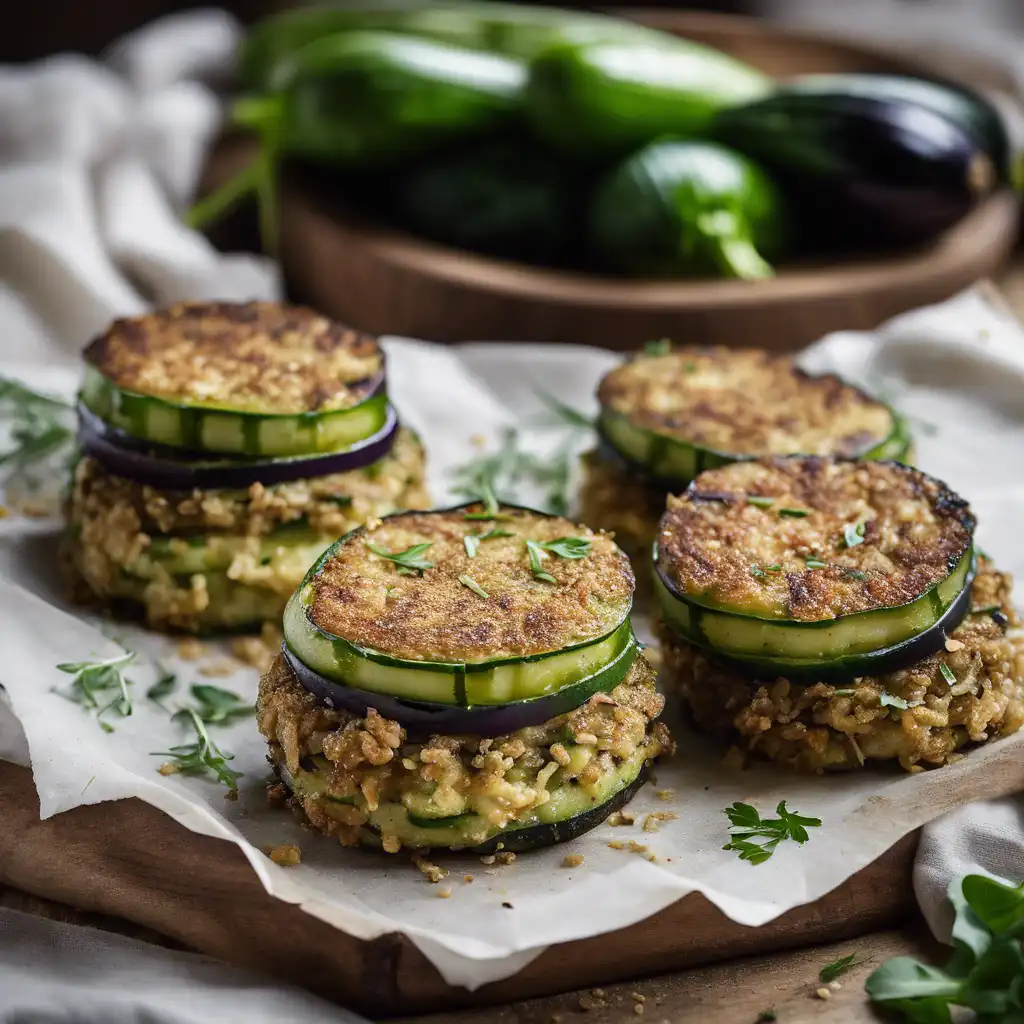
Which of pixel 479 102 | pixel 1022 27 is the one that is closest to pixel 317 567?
pixel 479 102

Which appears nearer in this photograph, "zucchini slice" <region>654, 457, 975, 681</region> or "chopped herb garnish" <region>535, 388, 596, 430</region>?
"zucchini slice" <region>654, 457, 975, 681</region>

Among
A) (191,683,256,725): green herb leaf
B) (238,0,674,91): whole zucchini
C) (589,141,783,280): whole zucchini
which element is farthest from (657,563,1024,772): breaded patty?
(238,0,674,91): whole zucchini

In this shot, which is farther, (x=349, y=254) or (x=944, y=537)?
(x=349, y=254)

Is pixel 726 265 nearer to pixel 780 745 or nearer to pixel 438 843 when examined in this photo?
pixel 780 745

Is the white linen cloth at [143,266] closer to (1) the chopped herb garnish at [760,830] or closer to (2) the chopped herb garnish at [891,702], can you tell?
(2) the chopped herb garnish at [891,702]

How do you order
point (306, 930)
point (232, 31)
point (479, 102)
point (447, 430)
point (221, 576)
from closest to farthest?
point (306, 930)
point (221, 576)
point (447, 430)
point (479, 102)
point (232, 31)

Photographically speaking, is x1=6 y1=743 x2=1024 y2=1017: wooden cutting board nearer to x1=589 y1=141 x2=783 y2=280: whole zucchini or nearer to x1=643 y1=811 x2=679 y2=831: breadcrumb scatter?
x1=643 y1=811 x2=679 y2=831: breadcrumb scatter

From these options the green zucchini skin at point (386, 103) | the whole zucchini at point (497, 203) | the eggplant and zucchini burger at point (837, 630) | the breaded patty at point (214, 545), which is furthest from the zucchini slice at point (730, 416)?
the green zucchini skin at point (386, 103)
